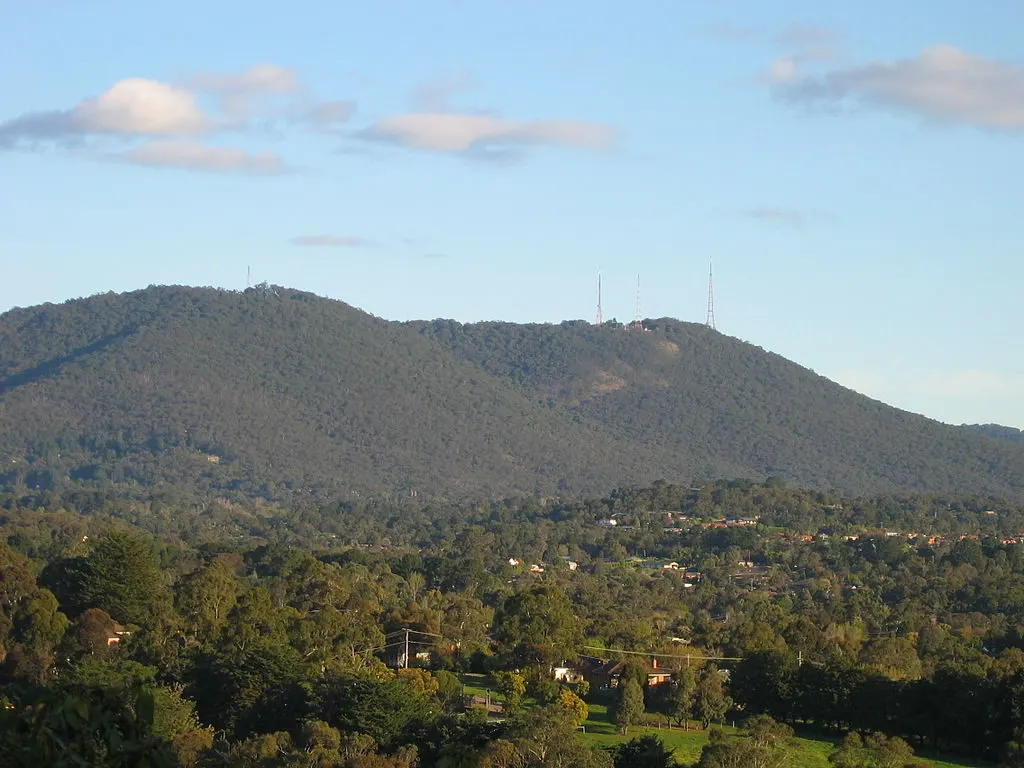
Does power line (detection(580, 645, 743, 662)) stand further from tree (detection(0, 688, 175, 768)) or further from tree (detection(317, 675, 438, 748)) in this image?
tree (detection(0, 688, 175, 768))

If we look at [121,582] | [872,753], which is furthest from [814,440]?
[872,753]

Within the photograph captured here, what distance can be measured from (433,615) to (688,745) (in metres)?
15.9

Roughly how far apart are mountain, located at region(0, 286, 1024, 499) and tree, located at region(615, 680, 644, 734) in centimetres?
11301

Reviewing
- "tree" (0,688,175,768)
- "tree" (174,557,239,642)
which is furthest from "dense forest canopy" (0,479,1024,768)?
"tree" (174,557,239,642)

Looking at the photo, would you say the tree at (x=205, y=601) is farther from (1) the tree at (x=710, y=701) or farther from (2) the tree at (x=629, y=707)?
(1) the tree at (x=710, y=701)

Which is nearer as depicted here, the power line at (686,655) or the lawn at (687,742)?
the lawn at (687,742)

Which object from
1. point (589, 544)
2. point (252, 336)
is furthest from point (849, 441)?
point (589, 544)

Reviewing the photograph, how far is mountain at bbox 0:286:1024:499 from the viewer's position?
162 m

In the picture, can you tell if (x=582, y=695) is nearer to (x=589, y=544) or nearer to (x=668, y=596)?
(x=668, y=596)

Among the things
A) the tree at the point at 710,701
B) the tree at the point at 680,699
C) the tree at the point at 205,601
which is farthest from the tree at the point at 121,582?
the tree at the point at 710,701

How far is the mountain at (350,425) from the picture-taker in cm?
16250

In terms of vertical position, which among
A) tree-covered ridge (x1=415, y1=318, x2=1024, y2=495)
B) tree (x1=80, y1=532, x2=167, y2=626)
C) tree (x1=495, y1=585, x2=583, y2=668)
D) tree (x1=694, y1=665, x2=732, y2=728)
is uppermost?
tree-covered ridge (x1=415, y1=318, x2=1024, y2=495)

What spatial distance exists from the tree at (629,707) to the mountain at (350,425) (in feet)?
371

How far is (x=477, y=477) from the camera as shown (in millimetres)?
167000
